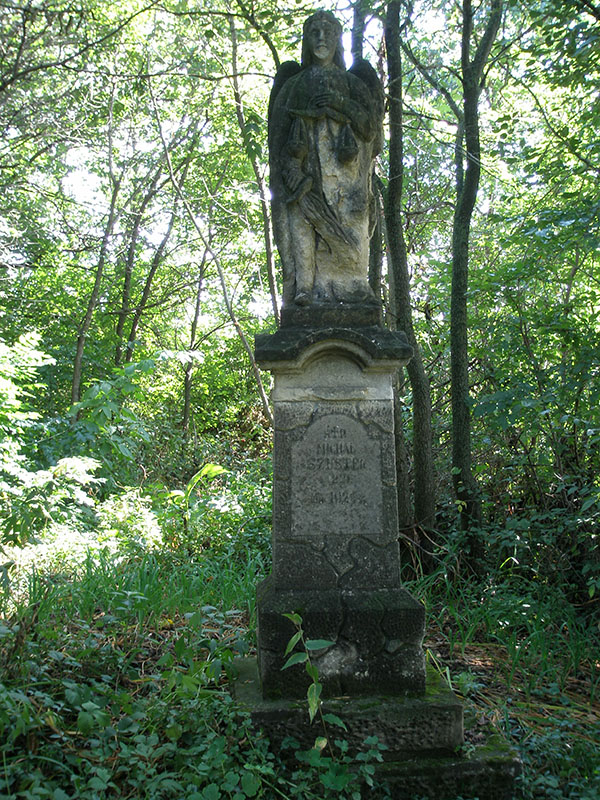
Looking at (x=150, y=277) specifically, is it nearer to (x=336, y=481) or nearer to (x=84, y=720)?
(x=336, y=481)

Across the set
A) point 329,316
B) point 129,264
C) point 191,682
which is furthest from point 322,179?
point 129,264

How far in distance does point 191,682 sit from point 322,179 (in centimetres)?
268

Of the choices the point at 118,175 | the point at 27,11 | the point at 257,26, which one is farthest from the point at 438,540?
the point at 118,175

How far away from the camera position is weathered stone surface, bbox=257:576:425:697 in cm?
312

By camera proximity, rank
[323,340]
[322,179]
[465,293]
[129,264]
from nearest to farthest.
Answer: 1. [323,340]
2. [322,179]
3. [465,293]
4. [129,264]

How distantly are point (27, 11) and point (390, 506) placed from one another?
5704 mm

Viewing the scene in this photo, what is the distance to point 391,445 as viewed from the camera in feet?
11.2

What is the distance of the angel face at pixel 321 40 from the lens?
3.74m

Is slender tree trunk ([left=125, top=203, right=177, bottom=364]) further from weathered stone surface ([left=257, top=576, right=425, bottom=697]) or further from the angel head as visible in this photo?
weathered stone surface ([left=257, top=576, right=425, bottom=697])

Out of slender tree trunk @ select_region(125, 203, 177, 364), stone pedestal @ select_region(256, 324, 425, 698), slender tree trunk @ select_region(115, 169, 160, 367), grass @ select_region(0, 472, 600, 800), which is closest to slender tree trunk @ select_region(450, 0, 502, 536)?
grass @ select_region(0, 472, 600, 800)

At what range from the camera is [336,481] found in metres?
3.38

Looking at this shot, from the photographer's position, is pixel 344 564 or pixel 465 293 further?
pixel 465 293

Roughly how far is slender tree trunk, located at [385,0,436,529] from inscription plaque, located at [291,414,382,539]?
2.75 meters

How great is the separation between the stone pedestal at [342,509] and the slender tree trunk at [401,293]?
272 centimetres
